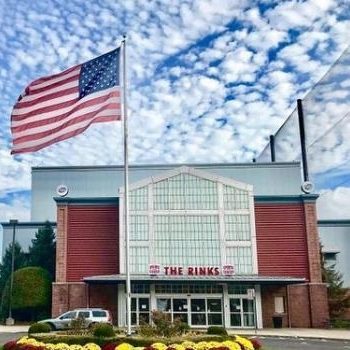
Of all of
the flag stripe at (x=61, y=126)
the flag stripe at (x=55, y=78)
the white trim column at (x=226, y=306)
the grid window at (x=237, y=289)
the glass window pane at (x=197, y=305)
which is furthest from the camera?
the grid window at (x=237, y=289)

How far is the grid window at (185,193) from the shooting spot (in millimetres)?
41469

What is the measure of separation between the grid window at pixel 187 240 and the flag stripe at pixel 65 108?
23113 millimetres

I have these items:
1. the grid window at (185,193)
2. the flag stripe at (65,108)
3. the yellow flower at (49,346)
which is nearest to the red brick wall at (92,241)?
the grid window at (185,193)

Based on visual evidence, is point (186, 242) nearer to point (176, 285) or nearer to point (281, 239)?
point (176, 285)

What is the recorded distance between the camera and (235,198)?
137 ft

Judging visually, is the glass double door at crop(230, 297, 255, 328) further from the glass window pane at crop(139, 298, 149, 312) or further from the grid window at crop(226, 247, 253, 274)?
the glass window pane at crop(139, 298, 149, 312)

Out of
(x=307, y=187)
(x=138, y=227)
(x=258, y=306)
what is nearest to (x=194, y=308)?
(x=258, y=306)

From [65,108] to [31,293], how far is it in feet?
88.8

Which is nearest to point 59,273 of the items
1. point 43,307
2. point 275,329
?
point 43,307

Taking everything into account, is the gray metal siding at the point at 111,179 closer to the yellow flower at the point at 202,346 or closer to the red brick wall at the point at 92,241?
the red brick wall at the point at 92,241

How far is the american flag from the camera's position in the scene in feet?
Result: 60.8

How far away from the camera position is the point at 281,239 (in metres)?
41.7

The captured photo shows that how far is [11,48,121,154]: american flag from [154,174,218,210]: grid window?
2279cm

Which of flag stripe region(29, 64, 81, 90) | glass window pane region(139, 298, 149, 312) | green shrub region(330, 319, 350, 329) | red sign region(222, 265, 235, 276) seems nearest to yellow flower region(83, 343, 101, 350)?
flag stripe region(29, 64, 81, 90)
